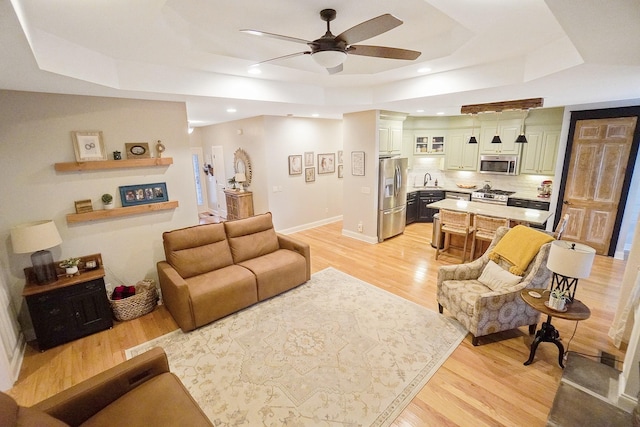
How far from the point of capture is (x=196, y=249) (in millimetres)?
3580

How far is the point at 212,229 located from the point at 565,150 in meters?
6.26

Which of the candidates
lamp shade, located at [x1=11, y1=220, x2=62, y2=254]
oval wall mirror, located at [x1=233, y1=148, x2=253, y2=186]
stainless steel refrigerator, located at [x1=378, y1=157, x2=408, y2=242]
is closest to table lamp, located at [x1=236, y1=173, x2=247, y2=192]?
oval wall mirror, located at [x1=233, y1=148, x2=253, y2=186]

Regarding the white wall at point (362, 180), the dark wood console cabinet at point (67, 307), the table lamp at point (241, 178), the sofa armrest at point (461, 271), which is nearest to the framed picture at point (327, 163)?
the white wall at point (362, 180)

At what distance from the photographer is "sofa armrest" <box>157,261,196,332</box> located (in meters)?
2.97

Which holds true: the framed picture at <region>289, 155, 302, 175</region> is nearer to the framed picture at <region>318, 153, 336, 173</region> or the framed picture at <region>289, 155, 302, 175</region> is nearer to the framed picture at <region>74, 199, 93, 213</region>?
the framed picture at <region>318, 153, 336, 173</region>

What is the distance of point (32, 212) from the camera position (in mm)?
3027

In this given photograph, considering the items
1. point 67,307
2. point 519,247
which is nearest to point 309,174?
point 519,247

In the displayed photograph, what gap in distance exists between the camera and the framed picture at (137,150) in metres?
3.51

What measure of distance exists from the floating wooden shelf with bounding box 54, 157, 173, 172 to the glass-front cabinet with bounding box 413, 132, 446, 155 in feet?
19.8

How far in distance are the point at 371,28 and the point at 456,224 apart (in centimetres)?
387

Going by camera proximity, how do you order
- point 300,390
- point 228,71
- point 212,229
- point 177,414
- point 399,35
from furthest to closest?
point 212,229 < point 228,71 < point 399,35 < point 300,390 < point 177,414

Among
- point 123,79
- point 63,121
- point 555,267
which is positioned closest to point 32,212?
point 63,121

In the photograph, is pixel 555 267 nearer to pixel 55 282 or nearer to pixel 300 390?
pixel 300 390

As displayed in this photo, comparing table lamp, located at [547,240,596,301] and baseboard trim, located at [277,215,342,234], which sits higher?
table lamp, located at [547,240,596,301]
